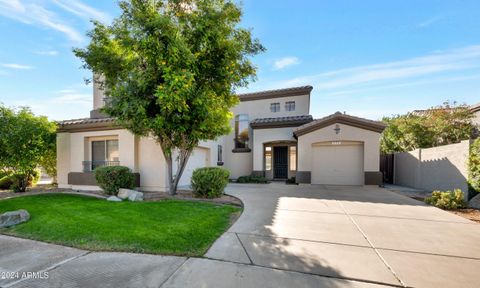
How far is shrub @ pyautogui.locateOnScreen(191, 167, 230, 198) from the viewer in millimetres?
8734

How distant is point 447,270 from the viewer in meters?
3.38

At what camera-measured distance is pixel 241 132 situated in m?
17.4

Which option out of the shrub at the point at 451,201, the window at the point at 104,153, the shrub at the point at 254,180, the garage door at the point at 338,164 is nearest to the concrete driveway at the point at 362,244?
the shrub at the point at 451,201

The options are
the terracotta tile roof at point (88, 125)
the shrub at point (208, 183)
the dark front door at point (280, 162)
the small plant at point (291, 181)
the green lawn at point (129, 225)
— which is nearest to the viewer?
the green lawn at point (129, 225)

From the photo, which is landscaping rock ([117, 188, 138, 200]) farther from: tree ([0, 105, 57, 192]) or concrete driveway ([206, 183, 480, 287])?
tree ([0, 105, 57, 192])

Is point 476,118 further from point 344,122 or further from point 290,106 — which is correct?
point 290,106

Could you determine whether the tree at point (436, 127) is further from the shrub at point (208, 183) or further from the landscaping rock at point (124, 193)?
the landscaping rock at point (124, 193)

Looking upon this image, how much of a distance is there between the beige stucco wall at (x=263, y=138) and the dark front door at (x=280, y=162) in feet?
3.09

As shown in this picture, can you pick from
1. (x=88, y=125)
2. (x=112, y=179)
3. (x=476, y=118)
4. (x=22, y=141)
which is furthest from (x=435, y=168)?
(x=22, y=141)

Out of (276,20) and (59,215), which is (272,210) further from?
(276,20)

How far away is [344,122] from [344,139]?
1016 mm

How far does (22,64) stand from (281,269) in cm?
1394

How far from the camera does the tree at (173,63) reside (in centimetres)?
711

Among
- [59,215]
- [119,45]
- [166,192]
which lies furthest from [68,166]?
[119,45]
